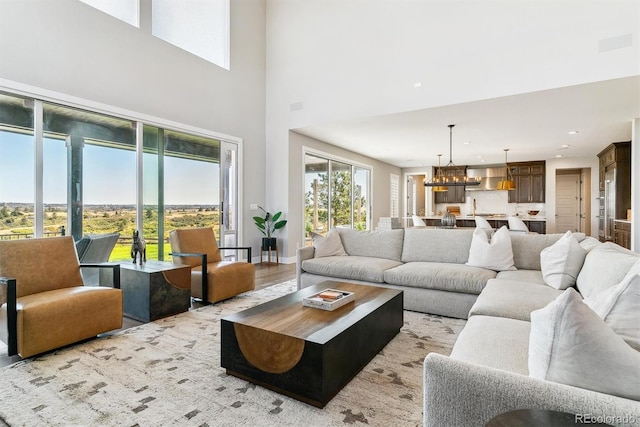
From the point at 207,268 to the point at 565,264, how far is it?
3.48 m

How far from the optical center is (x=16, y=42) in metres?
3.44

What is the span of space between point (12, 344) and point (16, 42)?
3138mm

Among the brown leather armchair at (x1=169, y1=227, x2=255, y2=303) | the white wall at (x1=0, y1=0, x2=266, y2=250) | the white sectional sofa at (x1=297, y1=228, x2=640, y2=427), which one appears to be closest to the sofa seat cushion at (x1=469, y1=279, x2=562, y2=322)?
the white sectional sofa at (x1=297, y1=228, x2=640, y2=427)

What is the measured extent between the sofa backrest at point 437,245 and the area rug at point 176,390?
1262mm

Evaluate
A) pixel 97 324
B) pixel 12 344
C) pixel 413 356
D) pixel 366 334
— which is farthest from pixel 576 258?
pixel 12 344

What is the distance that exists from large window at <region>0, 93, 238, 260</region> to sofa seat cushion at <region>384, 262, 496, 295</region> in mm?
3517

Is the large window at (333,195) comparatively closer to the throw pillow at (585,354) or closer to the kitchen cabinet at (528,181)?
the kitchen cabinet at (528,181)

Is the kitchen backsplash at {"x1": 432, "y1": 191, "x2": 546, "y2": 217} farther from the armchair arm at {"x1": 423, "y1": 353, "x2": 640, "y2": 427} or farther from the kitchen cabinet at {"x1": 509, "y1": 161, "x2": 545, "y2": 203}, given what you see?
the armchair arm at {"x1": 423, "y1": 353, "x2": 640, "y2": 427}

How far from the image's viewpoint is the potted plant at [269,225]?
6.39 metres

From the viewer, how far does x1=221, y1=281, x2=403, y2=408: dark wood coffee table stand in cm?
176

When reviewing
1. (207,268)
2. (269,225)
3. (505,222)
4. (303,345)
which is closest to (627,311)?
(303,345)

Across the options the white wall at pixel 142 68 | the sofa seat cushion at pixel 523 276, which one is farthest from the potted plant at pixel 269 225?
the sofa seat cushion at pixel 523 276

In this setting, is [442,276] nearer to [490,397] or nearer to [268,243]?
[490,397]

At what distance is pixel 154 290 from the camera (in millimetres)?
3146
